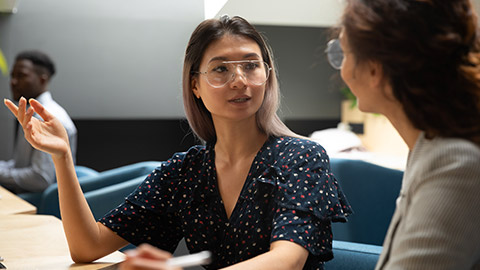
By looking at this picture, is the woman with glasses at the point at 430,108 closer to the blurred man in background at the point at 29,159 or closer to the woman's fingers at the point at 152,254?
the woman's fingers at the point at 152,254

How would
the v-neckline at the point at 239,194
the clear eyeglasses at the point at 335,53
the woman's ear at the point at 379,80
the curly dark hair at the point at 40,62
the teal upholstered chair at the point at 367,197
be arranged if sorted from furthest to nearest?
the curly dark hair at the point at 40,62 < the teal upholstered chair at the point at 367,197 < the v-neckline at the point at 239,194 < the clear eyeglasses at the point at 335,53 < the woman's ear at the point at 379,80

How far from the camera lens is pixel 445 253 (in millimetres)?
779

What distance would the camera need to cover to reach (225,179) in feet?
5.35

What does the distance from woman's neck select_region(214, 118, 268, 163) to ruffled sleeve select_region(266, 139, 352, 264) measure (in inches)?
4.7

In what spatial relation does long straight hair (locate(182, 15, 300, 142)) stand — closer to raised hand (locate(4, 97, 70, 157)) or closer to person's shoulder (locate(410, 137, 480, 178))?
raised hand (locate(4, 97, 70, 157))

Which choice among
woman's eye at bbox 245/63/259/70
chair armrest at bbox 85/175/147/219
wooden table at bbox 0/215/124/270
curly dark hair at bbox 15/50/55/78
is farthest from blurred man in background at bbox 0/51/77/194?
woman's eye at bbox 245/63/259/70

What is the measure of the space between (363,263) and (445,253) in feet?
3.35

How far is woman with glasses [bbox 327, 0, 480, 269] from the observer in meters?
0.79

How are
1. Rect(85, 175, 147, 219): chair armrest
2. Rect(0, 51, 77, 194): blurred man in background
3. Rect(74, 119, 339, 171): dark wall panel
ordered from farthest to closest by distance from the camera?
Rect(74, 119, 339, 171): dark wall panel → Rect(0, 51, 77, 194): blurred man in background → Rect(85, 175, 147, 219): chair armrest

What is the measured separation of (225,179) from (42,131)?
19.7 inches

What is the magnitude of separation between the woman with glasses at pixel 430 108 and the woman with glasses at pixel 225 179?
49 centimetres

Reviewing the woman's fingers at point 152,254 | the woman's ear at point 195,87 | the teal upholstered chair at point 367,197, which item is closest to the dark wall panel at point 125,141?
the teal upholstered chair at point 367,197

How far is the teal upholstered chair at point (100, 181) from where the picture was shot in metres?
3.25

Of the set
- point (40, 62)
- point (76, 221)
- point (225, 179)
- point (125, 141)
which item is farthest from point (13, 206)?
point (125, 141)
